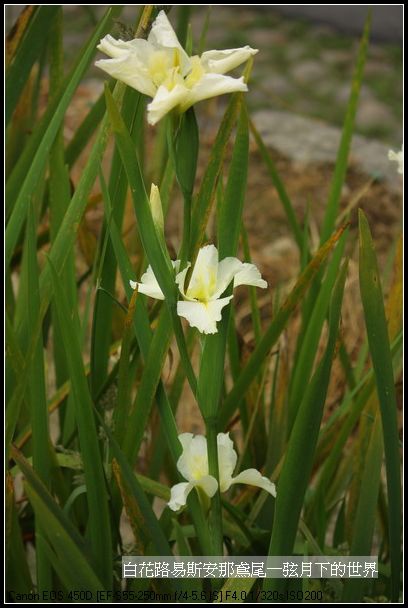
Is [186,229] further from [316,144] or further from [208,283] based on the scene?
[316,144]

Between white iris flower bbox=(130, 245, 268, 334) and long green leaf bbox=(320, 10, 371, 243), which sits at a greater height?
long green leaf bbox=(320, 10, 371, 243)

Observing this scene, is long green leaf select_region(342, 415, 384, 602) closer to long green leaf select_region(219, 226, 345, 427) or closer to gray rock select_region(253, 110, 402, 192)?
long green leaf select_region(219, 226, 345, 427)

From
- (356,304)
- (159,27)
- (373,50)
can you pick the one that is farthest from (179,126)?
(373,50)

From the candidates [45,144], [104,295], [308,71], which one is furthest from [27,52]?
[308,71]

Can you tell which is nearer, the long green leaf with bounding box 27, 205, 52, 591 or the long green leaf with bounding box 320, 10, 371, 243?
the long green leaf with bounding box 27, 205, 52, 591

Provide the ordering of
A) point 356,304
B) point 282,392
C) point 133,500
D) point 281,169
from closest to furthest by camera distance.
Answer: point 133,500, point 282,392, point 356,304, point 281,169

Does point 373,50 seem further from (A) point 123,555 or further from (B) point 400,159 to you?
(A) point 123,555

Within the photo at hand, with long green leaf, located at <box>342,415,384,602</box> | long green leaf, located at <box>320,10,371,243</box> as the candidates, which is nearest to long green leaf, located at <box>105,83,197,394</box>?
long green leaf, located at <box>342,415,384,602</box>
